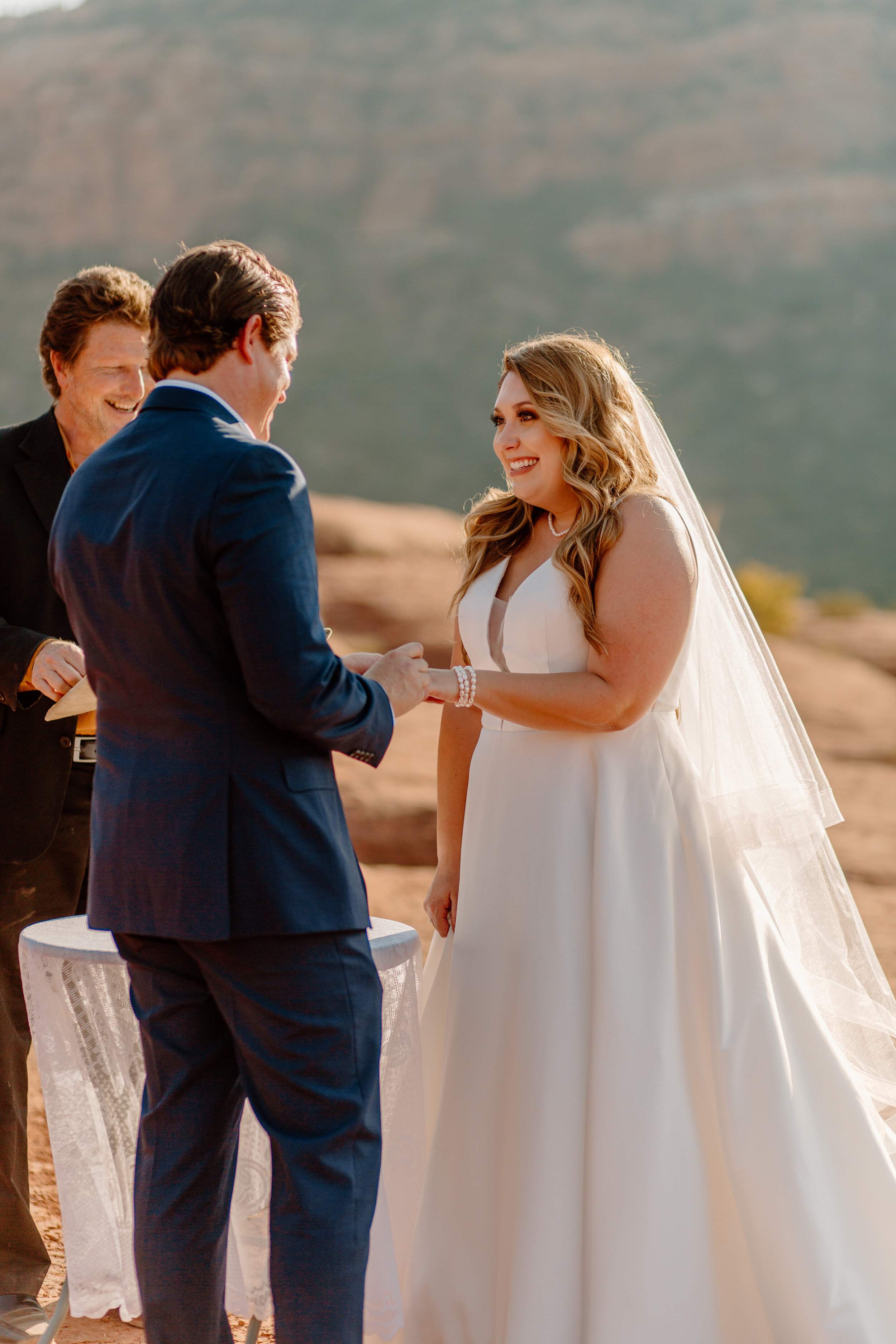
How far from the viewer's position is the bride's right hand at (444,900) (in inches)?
108

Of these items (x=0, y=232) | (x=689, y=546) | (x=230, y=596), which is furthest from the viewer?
(x=0, y=232)

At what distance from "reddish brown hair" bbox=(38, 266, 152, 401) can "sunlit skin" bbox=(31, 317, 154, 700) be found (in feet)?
0.04

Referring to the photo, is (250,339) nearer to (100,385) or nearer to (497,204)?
(100,385)

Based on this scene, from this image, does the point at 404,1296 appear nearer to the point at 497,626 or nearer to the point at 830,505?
the point at 497,626

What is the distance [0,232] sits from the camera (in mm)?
52250

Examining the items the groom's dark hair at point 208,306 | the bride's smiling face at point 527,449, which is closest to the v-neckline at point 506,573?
the bride's smiling face at point 527,449

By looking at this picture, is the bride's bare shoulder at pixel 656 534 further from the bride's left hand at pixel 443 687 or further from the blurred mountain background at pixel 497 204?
the blurred mountain background at pixel 497 204

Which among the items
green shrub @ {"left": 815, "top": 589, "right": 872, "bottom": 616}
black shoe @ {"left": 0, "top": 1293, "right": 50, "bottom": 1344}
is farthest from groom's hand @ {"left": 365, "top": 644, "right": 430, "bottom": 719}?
green shrub @ {"left": 815, "top": 589, "right": 872, "bottom": 616}

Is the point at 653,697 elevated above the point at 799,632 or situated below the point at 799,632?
below

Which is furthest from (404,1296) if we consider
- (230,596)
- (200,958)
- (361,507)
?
(361,507)

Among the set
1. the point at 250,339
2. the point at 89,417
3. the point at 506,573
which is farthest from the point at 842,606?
the point at 250,339

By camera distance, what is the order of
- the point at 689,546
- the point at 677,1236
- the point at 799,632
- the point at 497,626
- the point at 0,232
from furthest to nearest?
the point at 0,232 < the point at 799,632 < the point at 497,626 < the point at 689,546 < the point at 677,1236

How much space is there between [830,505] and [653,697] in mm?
41773

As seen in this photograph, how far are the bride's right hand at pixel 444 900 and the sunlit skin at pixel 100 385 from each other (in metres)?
1.20
